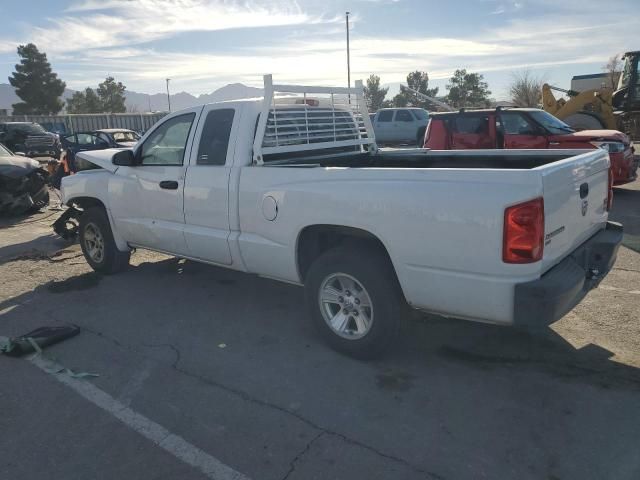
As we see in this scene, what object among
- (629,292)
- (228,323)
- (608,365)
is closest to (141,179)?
(228,323)

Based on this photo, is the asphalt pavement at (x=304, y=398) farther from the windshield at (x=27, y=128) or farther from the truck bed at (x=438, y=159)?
the windshield at (x=27, y=128)

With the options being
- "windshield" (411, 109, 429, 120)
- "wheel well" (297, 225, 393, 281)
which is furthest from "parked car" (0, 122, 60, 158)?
"wheel well" (297, 225, 393, 281)

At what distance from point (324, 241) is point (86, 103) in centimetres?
6474

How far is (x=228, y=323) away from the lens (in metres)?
4.75

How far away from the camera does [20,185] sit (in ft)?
33.8

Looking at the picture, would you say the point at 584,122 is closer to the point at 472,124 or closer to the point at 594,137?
the point at 594,137

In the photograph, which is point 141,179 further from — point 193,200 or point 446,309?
point 446,309

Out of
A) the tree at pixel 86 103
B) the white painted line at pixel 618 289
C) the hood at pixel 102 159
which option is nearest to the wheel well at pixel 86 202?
the hood at pixel 102 159

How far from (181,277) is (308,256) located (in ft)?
8.22

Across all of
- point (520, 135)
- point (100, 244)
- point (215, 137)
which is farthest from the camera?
point (520, 135)

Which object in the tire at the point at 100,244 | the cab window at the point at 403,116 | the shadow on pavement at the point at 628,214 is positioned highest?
the cab window at the point at 403,116

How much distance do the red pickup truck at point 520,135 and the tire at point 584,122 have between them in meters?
4.65

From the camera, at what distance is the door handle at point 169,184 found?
16.5 feet

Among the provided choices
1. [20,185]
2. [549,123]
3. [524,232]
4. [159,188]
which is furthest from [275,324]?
[549,123]
